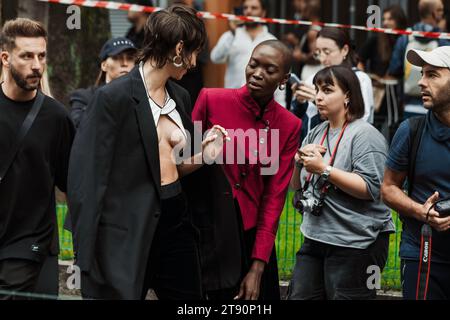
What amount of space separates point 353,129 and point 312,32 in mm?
5681

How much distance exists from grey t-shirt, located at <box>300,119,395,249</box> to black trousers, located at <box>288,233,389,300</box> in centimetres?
6

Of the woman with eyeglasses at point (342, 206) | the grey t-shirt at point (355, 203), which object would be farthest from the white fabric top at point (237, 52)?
the grey t-shirt at point (355, 203)

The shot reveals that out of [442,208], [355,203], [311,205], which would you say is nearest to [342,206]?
[355,203]

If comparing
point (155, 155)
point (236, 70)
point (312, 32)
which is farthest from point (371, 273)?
point (312, 32)

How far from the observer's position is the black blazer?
5465 mm

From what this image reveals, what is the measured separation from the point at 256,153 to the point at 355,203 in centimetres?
70

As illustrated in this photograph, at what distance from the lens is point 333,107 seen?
22.4 ft

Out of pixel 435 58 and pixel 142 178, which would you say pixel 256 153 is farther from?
pixel 435 58

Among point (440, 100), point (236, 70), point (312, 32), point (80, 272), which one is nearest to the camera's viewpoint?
point (80, 272)

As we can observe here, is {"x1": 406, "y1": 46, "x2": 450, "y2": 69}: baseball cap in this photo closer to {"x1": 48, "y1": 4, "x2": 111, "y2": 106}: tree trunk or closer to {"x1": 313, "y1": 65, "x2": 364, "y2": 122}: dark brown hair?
{"x1": 313, "y1": 65, "x2": 364, "y2": 122}: dark brown hair

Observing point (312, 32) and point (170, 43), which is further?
point (312, 32)

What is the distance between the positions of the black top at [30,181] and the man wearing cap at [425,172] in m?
1.94

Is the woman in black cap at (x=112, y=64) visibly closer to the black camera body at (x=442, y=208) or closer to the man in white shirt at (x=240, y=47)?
the black camera body at (x=442, y=208)
